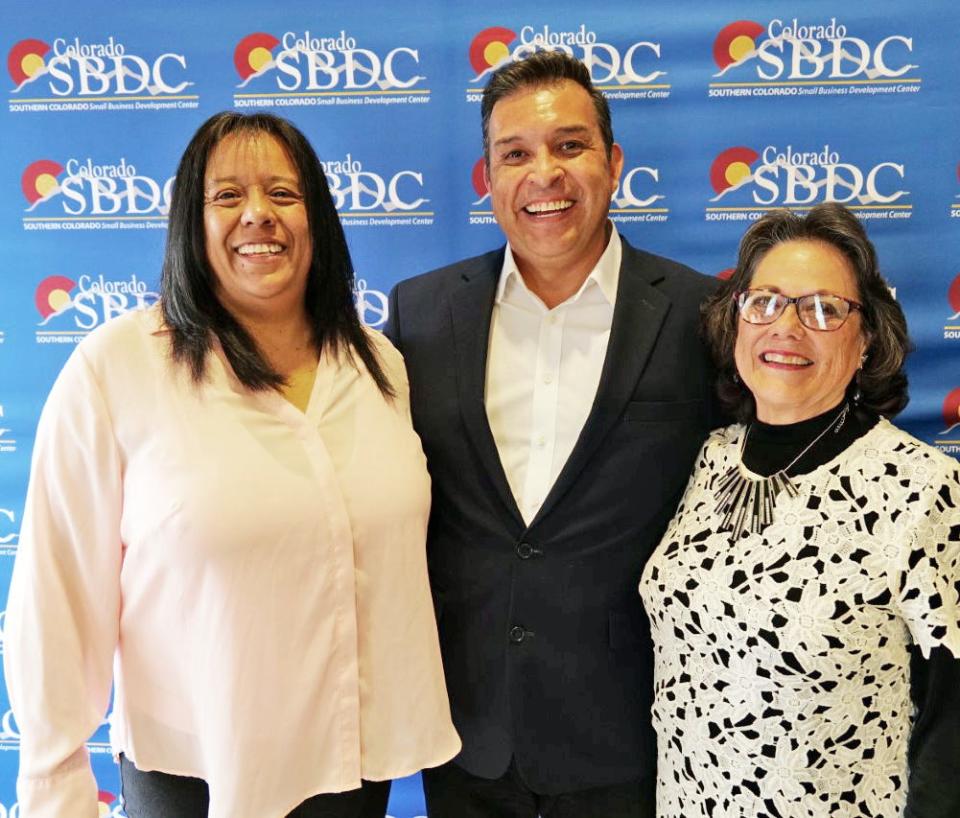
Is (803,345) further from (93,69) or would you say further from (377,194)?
(93,69)

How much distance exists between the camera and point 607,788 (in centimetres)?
187

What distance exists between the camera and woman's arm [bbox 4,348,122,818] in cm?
145

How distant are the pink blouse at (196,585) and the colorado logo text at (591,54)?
4.33ft

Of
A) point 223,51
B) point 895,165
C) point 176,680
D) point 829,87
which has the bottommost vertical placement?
point 176,680

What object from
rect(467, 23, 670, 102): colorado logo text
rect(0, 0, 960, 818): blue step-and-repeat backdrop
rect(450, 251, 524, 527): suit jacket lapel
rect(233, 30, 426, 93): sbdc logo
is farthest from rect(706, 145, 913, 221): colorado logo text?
rect(233, 30, 426, 93): sbdc logo

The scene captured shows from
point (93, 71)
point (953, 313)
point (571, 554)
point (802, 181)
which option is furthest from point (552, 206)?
point (93, 71)

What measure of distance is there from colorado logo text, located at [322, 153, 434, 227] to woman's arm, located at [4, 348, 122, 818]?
1.20 meters

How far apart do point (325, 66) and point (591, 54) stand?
79cm

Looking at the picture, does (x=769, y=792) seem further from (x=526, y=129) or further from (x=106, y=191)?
(x=106, y=191)

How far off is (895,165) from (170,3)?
7.24ft

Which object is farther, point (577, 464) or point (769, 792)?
point (577, 464)

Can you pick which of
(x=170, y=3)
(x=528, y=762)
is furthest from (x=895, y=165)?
(x=170, y=3)

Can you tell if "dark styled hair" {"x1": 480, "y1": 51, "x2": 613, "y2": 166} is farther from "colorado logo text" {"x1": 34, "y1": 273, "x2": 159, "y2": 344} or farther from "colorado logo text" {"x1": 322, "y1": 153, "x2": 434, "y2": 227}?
"colorado logo text" {"x1": 34, "y1": 273, "x2": 159, "y2": 344}

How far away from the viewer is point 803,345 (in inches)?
62.1
